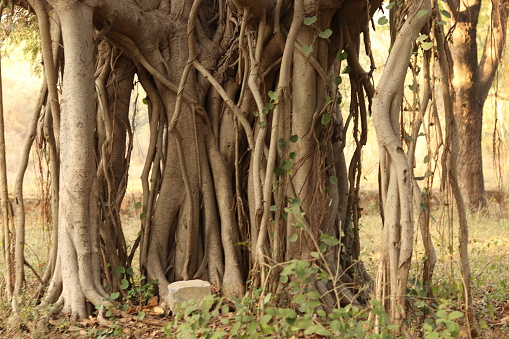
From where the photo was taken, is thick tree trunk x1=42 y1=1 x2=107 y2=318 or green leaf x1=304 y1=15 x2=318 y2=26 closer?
green leaf x1=304 y1=15 x2=318 y2=26

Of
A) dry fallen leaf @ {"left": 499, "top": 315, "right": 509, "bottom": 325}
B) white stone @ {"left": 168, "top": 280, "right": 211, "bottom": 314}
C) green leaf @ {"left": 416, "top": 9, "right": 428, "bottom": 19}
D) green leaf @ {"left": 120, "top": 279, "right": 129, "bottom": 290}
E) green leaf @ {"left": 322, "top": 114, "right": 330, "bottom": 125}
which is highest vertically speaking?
green leaf @ {"left": 416, "top": 9, "right": 428, "bottom": 19}

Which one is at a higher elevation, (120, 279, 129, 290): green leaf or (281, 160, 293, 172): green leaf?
(281, 160, 293, 172): green leaf

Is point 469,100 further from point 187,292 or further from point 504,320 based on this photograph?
point 187,292

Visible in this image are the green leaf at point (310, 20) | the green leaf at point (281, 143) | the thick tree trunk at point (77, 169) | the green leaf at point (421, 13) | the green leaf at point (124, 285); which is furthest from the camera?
the green leaf at point (124, 285)

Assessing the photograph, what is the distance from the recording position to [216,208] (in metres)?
4.64

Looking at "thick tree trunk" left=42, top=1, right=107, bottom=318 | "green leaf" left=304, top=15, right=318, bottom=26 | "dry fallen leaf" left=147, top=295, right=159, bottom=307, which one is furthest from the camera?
"dry fallen leaf" left=147, top=295, right=159, bottom=307

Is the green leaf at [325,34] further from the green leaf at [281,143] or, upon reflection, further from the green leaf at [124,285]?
the green leaf at [124,285]

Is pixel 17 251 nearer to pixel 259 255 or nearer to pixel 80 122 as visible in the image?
pixel 80 122

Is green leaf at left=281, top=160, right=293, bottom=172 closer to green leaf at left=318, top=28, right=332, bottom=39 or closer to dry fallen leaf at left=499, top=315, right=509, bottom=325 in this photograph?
green leaf at left=318, top=28, right=332, bottom=39

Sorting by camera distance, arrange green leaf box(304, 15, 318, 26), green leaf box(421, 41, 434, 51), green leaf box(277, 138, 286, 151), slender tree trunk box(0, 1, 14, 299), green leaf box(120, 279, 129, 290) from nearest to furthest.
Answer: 1. green leaf box(421, 41, 434, 51)
2. green leaf box(304, 15, 318, 26)
3. green leaf box(277, 138, 286, 151)
4. green leaf box(120, 279, 129, 290)
5. slender tree trunk box(0, 1, 14, 299)

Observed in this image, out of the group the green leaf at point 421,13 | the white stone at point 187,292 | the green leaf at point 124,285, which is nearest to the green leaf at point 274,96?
the green leaf at point 421,13

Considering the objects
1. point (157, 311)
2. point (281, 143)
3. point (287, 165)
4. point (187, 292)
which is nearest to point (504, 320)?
point (287, 165)

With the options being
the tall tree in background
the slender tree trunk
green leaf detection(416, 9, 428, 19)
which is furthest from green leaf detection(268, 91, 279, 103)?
the tall tree in background

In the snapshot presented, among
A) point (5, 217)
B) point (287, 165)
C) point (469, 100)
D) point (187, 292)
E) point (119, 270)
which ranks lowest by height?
point (187, 292)
